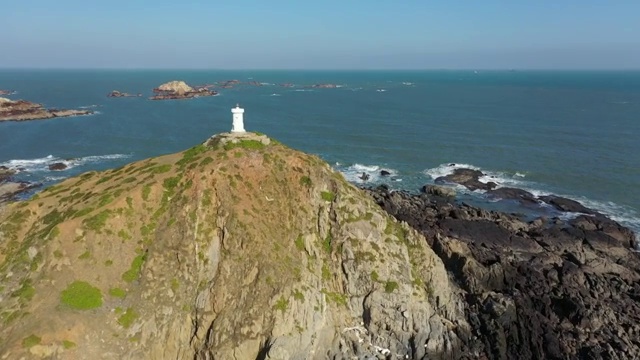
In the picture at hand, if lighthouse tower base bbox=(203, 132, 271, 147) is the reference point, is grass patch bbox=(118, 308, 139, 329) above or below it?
below

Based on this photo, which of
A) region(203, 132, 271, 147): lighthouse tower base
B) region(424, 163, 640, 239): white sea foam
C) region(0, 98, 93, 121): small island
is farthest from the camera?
region(0, 98, 93, 121): small island

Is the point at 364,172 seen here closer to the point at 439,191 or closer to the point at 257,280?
the point at 439,191

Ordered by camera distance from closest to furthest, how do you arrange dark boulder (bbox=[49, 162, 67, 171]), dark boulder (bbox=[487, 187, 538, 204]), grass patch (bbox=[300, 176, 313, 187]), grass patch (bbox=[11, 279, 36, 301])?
grass patch (bbox=[11, 279, 36, 301]) < grass patch (bbox=[300, 176, 313, 187]) < dark boulder (bbox=[487, 187, 538, 204]) < dark boulder (bbox=[49, 162, 67, 171])

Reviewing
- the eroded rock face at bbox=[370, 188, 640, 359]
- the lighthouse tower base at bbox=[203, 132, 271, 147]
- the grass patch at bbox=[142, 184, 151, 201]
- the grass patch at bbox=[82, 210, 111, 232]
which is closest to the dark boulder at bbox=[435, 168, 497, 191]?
the eroded rock face at bbox=[370, 188, 640, 359]

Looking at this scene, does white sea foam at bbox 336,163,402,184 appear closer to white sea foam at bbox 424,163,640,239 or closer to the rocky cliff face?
white sea foam at bbox 424,163,640,239

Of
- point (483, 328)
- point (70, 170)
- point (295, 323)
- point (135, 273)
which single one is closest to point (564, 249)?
point (483, 328)

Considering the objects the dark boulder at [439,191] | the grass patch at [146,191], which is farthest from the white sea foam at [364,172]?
the grass patch at [146,191]

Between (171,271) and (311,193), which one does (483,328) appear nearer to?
(311,193)

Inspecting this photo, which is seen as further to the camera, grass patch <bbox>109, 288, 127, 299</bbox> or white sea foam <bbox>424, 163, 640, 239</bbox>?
white sea foam <bbox>424, 163, 640, 239</bbox>
